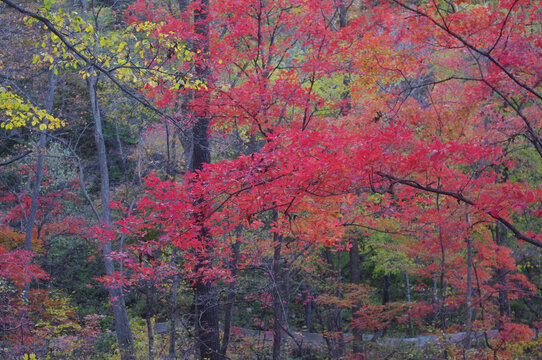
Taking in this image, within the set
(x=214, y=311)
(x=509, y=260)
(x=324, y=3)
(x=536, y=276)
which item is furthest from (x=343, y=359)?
(x=536, y=276)

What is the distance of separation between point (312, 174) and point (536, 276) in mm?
13812

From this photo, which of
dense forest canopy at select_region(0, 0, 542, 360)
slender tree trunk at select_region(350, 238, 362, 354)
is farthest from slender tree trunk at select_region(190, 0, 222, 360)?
slender tree trunk at select_region(350, 238, 362, 354)

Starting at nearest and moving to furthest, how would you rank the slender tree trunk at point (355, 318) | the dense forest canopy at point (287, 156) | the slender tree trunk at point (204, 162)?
the dense forest canopy at point (287, 156)
the slender tree trunk at point (204, 162)
the slender tree trunk at point (355, 318)

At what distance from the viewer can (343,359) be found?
8016mm

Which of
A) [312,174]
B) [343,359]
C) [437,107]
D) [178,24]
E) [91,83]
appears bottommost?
[343,359]

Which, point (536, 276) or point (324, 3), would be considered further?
point (536, 276)

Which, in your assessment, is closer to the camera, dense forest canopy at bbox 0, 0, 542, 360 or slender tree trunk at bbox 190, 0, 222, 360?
dense forest canopy at bbox 0, 0, 542, 360

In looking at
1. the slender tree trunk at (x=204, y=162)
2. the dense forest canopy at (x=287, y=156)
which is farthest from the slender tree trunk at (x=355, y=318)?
the slender tree trunk at (x=204, y=162)

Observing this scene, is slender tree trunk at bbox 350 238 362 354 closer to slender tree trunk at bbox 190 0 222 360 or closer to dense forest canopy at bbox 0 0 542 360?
dense forest canopy at bbox 0 0 542 360

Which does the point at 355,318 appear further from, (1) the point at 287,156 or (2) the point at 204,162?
(1) the point at 287,156

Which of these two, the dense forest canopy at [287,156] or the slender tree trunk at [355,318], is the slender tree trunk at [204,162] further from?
the slender tree trunk at [355,318]

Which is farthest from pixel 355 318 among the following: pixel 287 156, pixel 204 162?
pixel 287 156

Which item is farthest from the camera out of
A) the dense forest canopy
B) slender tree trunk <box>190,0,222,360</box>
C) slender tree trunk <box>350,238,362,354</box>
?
slender tree trunk <box>350,238,362,354</box>

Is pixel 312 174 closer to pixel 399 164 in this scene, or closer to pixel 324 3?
pixel 399 164
